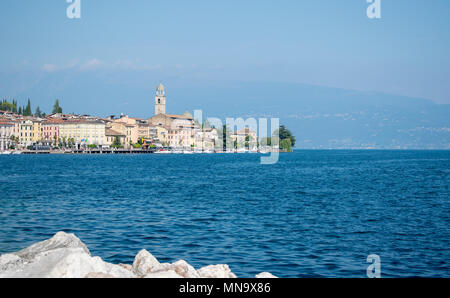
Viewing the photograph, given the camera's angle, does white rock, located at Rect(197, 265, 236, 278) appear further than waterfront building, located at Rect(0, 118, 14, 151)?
No

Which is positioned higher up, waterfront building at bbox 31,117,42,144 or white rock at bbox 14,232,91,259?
waterfront building at bbox 31,117,42,144

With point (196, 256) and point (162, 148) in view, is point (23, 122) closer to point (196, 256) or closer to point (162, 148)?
point (162, 148)

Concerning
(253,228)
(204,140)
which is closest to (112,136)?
(204,140)

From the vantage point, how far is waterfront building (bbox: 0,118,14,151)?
13688 centimetres

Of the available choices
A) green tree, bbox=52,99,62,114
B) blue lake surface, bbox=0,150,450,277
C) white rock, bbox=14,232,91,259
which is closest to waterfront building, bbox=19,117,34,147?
green tree, bbox=52,99,62,114

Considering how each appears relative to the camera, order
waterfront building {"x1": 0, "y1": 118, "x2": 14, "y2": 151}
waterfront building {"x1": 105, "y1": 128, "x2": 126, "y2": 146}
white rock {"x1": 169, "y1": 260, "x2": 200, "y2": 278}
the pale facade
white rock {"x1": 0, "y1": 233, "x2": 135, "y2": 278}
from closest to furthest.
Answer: white rock {"x1": 0, "y1": 233, "x2": 135, "y2": 278} < white rock {"x1": 169, "y1": 260, "x2": 200, "y2": 278} < waterfront building {"x1": 0, "y1": 118, "x2": 14, "y2": 151} < the pale facade < waterfront building {"x1": 105, "y1": 128, "x2": 126, "y2": 146}

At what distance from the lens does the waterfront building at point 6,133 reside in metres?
137

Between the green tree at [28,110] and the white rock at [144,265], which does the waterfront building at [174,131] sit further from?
the white rock at [144,265]

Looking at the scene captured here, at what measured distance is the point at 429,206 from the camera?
91.8 ft

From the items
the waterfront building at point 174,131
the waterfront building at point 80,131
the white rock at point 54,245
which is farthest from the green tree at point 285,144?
the white rock at point 54,245

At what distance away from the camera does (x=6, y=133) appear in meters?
138

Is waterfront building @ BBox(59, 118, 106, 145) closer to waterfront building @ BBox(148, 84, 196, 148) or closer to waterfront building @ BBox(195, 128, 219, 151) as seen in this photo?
waterfront building @ BBox(148, 84, 196, 148)

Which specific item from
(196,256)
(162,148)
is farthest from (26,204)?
(162,148)
